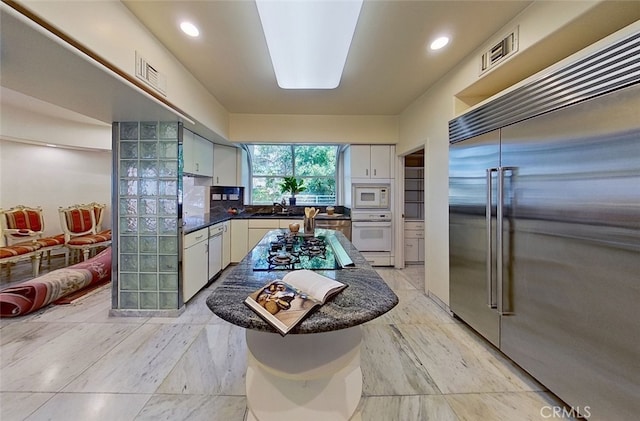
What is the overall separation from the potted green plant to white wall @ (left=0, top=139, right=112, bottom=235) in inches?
132

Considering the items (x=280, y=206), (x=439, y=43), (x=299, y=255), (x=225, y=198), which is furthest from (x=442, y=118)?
(x=225, y=198)

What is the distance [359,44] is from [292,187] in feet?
9.99

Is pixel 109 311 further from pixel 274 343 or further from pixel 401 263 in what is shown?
pixel 401 263

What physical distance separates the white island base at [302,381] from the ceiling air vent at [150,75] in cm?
215

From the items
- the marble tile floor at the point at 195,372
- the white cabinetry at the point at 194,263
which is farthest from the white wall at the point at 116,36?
the marble tile floor at the point at 195,372

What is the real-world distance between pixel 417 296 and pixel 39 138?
250 inches

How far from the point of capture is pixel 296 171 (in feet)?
17.7

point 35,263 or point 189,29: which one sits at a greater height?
point 189,29

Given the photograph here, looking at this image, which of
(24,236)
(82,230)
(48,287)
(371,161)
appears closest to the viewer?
(48,287)

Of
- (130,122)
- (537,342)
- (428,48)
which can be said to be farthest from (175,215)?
(537,342)

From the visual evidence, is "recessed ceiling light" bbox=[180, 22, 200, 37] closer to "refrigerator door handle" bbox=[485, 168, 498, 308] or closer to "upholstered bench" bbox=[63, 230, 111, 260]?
"refrigerator door handle" bbox=[485, 168, 498, 308]

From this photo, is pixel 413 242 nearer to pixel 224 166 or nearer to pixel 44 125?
pixel 224 166

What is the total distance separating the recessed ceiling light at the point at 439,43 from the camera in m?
2.20

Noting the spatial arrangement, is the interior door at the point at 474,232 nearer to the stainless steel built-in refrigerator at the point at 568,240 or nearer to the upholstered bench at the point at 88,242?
the stainless steel built-in refrigerator at the point at 568,240
